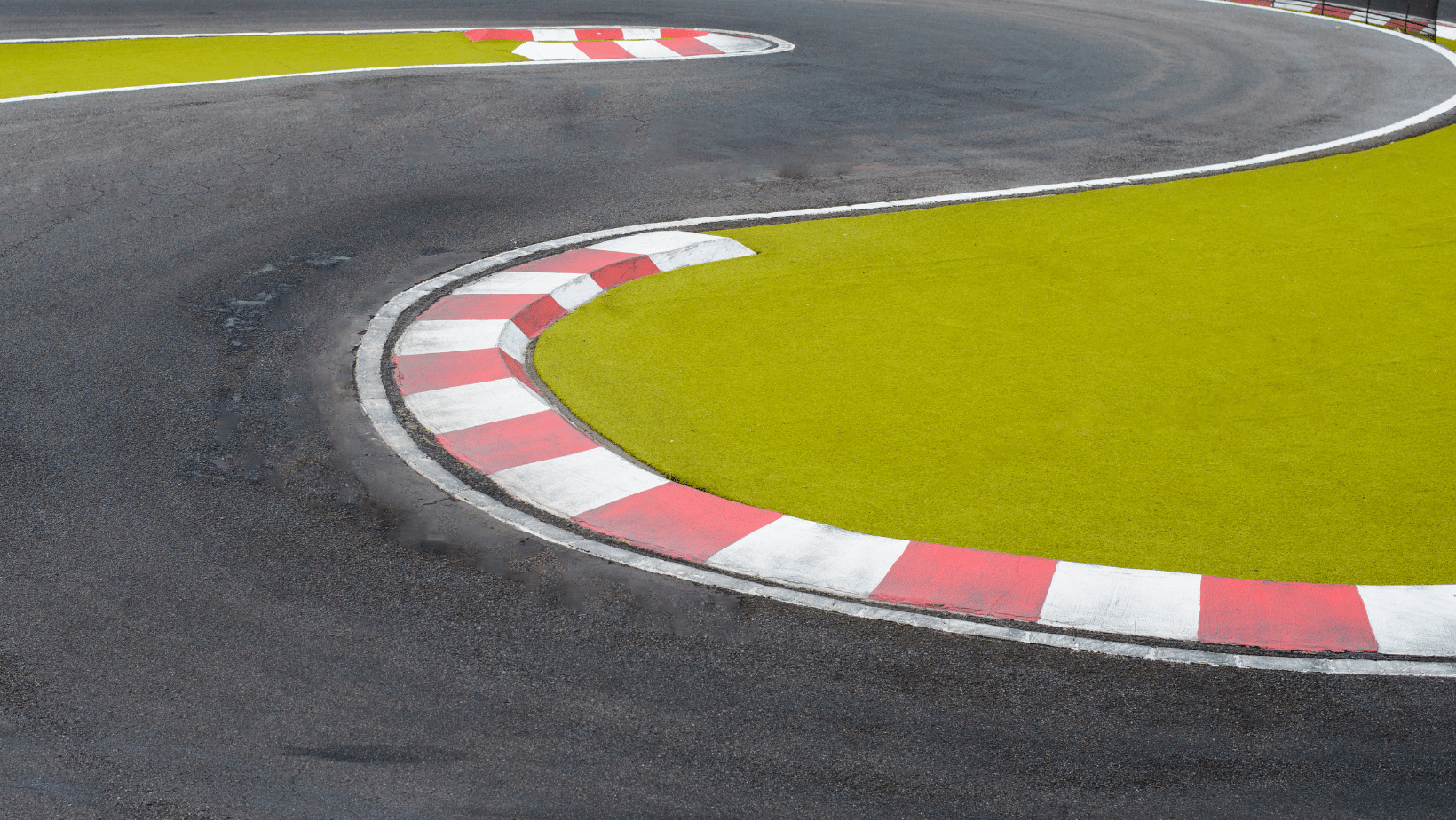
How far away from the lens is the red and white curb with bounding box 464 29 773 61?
15.4 metres

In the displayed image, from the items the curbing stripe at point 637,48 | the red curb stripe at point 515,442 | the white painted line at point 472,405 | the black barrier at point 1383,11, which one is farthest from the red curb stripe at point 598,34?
the red curb stripe at point 515,442

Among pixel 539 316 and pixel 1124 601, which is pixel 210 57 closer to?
pixel 539 316

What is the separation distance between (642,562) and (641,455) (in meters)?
0.96

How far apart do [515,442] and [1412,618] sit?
3485 millimetres

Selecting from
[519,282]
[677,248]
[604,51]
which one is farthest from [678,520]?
[604,51]

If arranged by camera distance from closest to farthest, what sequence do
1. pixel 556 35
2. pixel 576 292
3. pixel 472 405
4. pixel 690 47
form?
pixel 472 405 < pixel 576 292 < pixel 690 47 < pixel 556 35

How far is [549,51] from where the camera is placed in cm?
1541

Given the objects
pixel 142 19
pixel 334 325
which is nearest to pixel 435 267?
pixel 334 325

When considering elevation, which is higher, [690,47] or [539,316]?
[690,47]

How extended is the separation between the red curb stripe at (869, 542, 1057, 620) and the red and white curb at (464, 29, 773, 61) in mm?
11828

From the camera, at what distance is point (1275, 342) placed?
644 centimetres

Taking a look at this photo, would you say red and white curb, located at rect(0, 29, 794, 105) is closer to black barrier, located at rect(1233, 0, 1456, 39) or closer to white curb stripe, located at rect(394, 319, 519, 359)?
white curb stripe, located at rect(394, 319, 519, 359)

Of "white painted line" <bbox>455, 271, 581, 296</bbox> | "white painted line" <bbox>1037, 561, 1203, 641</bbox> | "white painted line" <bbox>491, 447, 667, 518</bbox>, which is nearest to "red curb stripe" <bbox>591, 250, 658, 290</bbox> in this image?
"white painted line" <bbox>455, 271, 581, 296</bbox>

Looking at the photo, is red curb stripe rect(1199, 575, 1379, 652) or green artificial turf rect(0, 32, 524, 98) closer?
red curb stripe rect(1199, 575, 1379, 652)
